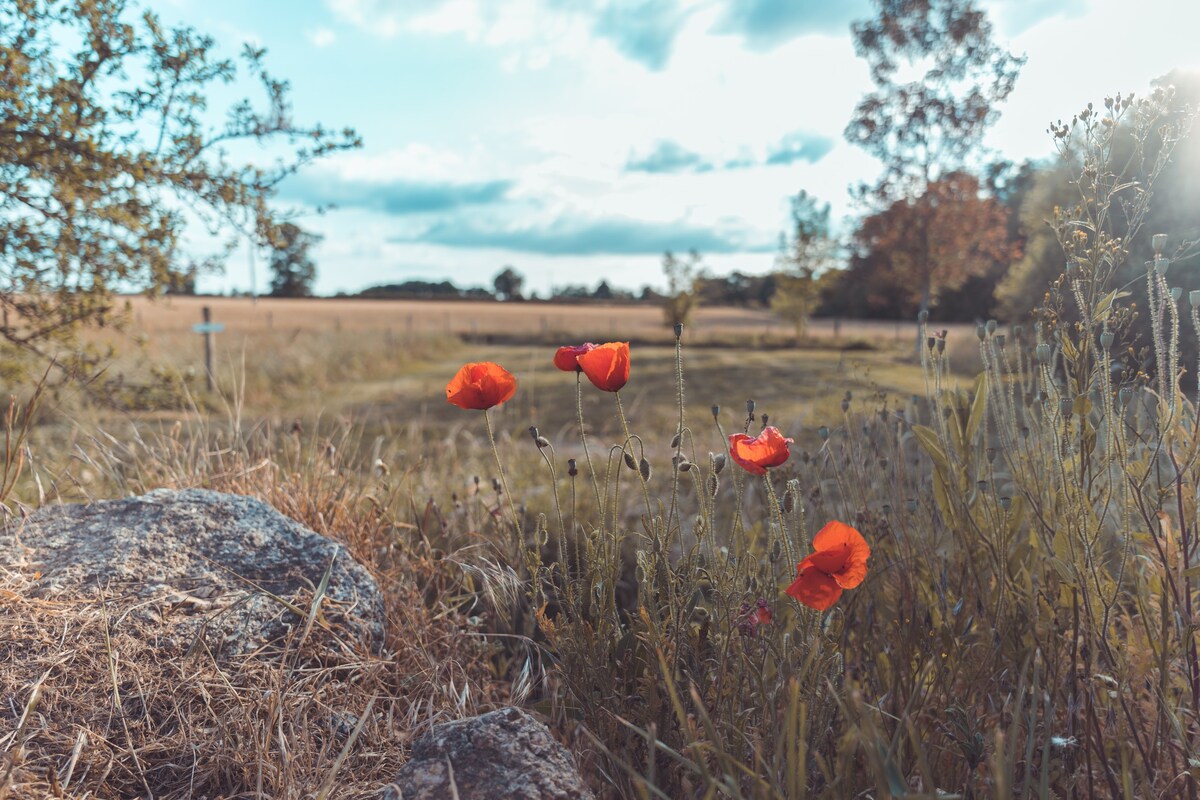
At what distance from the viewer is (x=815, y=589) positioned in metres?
1.46

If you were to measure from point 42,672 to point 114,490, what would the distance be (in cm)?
193

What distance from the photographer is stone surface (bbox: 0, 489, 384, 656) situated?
2.08 m

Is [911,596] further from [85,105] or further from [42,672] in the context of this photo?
[85,105]

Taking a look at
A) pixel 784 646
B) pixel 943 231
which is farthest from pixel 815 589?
pixel 943 231

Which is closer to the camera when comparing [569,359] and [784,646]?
[784,646]

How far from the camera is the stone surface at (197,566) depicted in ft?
6.81

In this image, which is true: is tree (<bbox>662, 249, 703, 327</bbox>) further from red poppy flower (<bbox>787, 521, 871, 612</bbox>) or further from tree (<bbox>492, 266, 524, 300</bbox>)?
tree (<bbox>492, 266, 524, 300</bbox>)

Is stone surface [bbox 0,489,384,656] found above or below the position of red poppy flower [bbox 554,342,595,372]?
below

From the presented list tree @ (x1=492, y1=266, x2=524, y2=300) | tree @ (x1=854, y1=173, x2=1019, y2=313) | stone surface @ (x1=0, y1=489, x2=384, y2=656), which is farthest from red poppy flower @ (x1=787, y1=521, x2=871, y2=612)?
tree @ (x1=492, y1=266, x2=524, y2=300)

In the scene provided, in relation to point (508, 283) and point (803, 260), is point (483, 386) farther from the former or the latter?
point (508, 283)

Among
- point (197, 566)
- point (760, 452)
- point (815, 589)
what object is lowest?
point (197, 566)

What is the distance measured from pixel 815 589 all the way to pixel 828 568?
5 cm

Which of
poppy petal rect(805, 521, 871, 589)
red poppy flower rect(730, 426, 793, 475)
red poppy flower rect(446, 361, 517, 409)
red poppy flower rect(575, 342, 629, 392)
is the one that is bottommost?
poppy petal rect(805, 521, 871, 589)

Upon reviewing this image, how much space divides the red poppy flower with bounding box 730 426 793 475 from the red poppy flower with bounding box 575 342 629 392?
283mm
